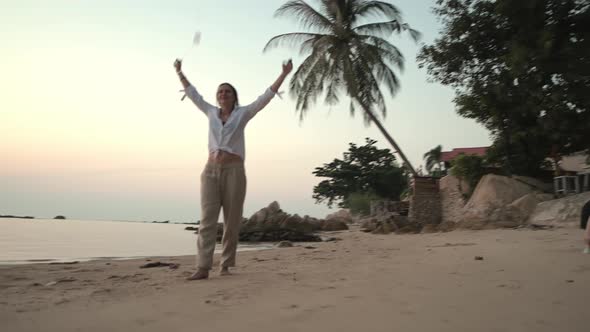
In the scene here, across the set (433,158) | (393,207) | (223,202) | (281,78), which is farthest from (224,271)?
(433,158)

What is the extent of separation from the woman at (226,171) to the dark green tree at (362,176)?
29590 mm

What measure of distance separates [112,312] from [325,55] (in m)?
16.6

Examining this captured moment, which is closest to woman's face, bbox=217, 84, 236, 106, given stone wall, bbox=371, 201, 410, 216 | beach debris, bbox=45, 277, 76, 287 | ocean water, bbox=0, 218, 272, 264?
beach debris, bbox=45, 277, 76, 287

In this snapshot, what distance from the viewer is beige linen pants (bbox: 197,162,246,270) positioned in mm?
3582

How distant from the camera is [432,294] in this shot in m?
2.33

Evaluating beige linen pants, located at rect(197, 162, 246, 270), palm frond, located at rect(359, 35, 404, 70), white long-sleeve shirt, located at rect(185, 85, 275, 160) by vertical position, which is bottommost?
Answer: beige linen pants, located at rect(197, 162, 246, 270)

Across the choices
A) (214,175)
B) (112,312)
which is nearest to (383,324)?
(112,312)

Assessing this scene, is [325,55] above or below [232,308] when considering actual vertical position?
above

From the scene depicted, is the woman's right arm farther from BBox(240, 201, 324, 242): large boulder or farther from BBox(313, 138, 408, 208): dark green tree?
BBox(313, 138, 408, 208): dark green tree

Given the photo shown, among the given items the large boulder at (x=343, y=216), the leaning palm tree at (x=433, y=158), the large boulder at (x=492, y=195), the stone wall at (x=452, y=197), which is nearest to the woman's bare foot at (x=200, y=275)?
the large boulder at (x=492, y=195)

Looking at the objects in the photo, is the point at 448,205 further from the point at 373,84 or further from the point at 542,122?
the point at 373,84

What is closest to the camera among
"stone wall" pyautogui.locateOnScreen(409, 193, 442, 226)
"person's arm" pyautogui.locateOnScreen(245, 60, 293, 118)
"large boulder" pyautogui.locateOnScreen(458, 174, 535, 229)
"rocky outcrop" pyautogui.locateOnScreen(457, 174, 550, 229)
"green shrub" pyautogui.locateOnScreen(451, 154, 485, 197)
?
"person's arm" pyautogui.locateOnScreen(245, 60, 293, 118)

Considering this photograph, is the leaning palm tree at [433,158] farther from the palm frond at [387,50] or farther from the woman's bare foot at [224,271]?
the woman's bare foot at [224,271]

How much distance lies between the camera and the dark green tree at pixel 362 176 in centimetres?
3369
